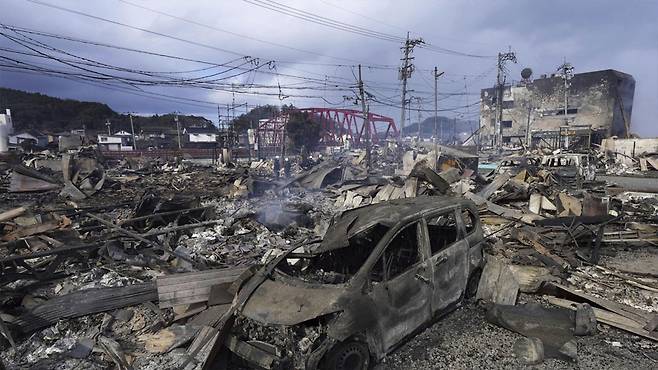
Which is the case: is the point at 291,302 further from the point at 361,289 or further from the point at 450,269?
the point at 450,269

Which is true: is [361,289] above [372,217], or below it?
below

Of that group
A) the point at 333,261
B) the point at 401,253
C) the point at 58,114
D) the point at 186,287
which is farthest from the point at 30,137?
the point at 401,253

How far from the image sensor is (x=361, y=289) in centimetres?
349

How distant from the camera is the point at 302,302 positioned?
11.3ft

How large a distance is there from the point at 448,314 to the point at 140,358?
12.2 ft

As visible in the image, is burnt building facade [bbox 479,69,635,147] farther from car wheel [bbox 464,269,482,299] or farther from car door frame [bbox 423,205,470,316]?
car door frame [bbox 423,205,470,316]

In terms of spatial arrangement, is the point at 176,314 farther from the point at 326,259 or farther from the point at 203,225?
the point at 203,225

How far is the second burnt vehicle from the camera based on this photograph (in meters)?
3.29

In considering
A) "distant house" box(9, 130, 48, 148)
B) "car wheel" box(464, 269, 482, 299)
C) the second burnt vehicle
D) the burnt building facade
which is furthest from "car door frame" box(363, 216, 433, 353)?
"distant house" box(9, 130, 48, 148)

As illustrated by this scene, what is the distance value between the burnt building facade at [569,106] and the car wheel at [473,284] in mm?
37521

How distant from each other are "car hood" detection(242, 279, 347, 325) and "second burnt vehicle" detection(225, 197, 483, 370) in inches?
0.4

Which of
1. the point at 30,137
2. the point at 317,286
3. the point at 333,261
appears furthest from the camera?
the point at 30,137

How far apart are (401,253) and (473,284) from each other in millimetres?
1494

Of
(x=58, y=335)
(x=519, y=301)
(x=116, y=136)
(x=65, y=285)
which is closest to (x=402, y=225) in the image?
(x=519, y=301)
